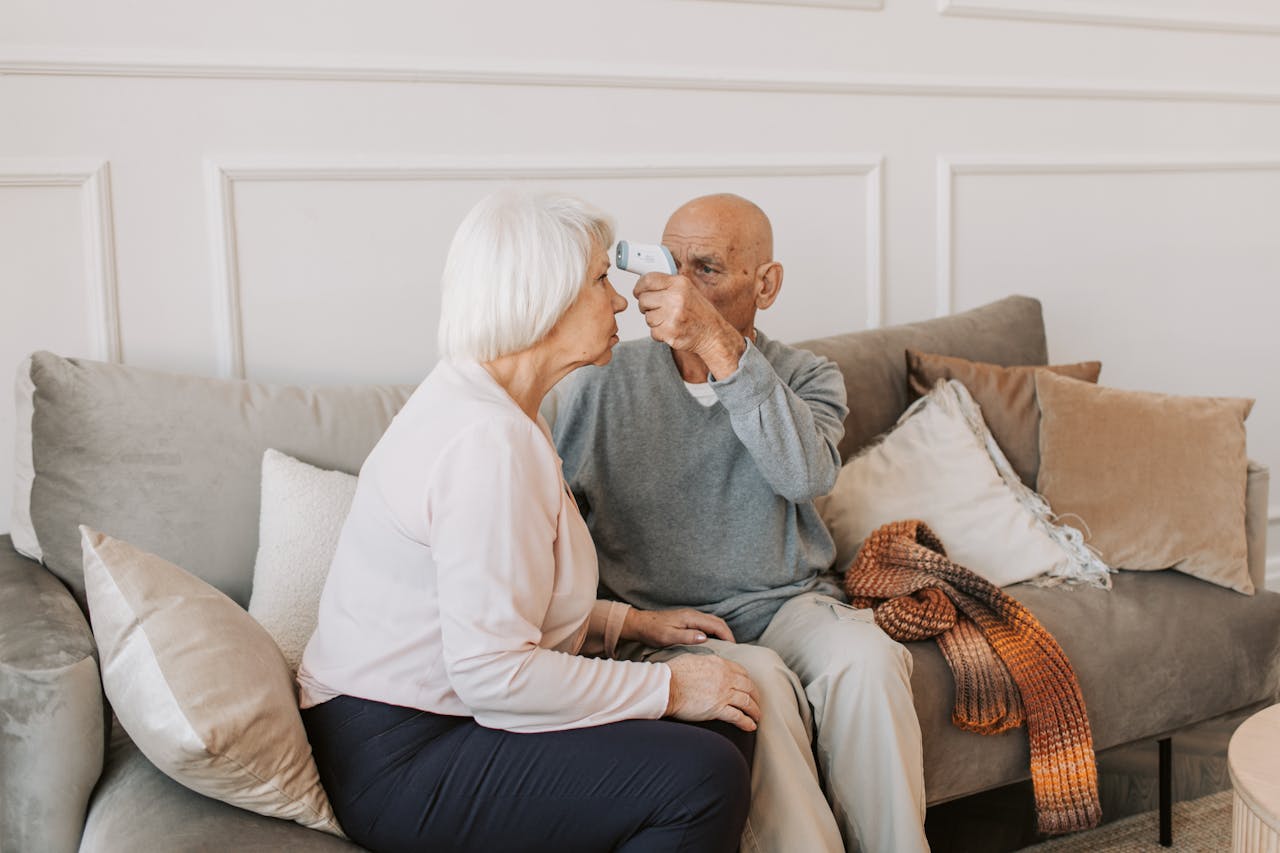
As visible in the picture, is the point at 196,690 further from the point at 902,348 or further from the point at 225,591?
the point at 902,348

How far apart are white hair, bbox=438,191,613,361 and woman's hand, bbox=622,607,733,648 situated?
514 mm

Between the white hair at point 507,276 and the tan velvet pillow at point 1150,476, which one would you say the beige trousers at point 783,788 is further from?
the tan velvet pillow at point 1150,476

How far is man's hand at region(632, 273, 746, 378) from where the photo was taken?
1.75 metres

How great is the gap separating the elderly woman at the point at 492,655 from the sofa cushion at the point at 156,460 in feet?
1.30

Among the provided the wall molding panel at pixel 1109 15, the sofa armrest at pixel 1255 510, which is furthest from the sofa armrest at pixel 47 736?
the wall molding panel at pixel 1109 15

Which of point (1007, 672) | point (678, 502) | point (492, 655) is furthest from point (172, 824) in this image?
point (1007, 672)

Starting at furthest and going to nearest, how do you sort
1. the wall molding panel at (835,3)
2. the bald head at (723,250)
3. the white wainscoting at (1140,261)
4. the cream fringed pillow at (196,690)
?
the white wainscoting at (1140,261) < the wall molding panel at (835,3) < the bald head at (723,250) < the cream fringed pillow at (196,690)

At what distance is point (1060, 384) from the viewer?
2402mm

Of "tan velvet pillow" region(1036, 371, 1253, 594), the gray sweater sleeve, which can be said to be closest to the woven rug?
"tan velvet pillow" region(1036, 371, 1253, 594)

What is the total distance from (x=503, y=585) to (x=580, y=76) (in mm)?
1352

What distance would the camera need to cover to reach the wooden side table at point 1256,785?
1438 millimetres

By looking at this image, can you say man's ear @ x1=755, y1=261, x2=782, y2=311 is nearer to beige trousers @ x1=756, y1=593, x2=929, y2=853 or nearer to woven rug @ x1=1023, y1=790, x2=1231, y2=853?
beige trousers @ x1=756, y1=593, x2=929, y2=853

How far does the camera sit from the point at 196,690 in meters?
1.28

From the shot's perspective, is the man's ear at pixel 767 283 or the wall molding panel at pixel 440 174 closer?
the man's ear at pixel 767 283
